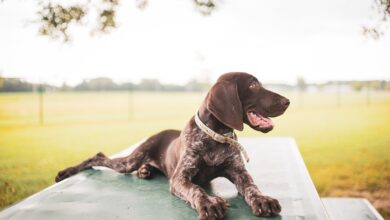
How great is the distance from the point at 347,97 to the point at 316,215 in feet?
42.6

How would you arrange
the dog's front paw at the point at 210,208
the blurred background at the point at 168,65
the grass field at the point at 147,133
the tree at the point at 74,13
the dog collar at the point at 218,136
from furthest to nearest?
the grass field at the point at 147,133
the blurred background at the point at 168,65
the tree at the point at 74,13
the dog collar at the point at 218,136
the dog's front paw at the point at 210,208

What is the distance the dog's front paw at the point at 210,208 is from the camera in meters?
1.46

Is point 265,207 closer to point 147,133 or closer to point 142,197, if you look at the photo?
point 142,197

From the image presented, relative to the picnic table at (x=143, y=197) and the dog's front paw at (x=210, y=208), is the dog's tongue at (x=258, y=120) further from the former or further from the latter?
the dog's front paw at (x=210, y=208)

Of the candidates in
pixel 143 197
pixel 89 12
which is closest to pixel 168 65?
pixel 89 12

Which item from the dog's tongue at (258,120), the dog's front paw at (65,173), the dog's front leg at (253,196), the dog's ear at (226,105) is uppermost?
the dog's ear at (226,105)

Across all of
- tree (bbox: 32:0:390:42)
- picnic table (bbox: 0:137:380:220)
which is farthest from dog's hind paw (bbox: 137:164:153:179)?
tree (bbox: 32:0:390:42)

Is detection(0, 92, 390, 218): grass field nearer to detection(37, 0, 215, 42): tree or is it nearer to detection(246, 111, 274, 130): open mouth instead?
detection(37, 0, 215, 42): tree

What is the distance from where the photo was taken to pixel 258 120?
72.1 inches

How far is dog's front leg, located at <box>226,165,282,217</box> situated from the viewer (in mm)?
1516

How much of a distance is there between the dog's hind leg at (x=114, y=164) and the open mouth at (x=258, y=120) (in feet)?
2.62

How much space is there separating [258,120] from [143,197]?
58 cm

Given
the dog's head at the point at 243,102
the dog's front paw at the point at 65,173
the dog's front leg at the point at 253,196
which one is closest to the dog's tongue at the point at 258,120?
the dog's head at the point at 243,102

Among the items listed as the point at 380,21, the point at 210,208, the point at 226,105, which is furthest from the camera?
the point at 380,21
